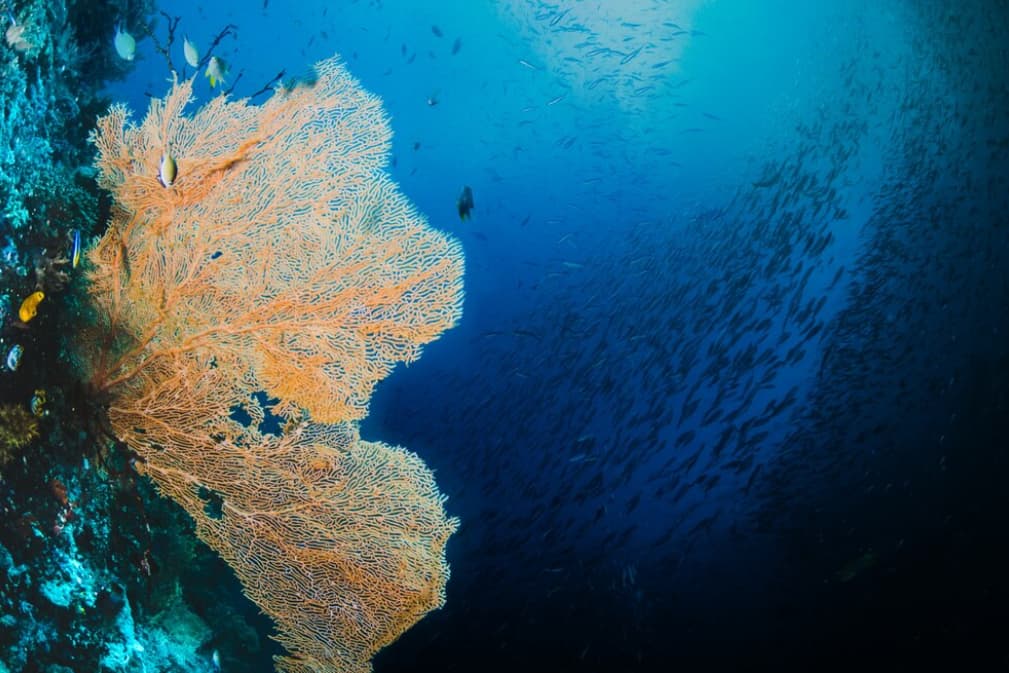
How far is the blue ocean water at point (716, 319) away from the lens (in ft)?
40.8

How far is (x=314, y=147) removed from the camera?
3104mm

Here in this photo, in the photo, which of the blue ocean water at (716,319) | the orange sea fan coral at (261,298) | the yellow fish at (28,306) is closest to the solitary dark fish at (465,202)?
the orange sea fan coral at (261,298)

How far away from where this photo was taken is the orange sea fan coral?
117 inches

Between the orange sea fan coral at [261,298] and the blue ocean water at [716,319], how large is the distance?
4.97 m

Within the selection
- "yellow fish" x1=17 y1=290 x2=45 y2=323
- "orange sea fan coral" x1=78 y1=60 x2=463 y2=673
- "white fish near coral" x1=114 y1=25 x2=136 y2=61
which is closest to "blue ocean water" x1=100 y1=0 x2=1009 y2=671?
"orange sea fan coral" x1=78 y1=60 x2=463 y2=673

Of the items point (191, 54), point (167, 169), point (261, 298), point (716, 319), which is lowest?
point (261, 298)

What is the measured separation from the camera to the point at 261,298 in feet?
9.74

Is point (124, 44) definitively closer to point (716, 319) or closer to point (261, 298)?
point (261, 298)

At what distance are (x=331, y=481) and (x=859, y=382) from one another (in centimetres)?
1454

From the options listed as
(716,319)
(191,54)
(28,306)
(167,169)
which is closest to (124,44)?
→ (191,54)

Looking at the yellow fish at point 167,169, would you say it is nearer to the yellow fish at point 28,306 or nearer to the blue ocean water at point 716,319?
the yellow fish at point 28,306

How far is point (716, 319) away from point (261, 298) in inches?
517

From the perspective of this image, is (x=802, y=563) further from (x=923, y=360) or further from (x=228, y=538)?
(x=228, y=538)

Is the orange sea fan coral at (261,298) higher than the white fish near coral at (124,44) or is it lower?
lower
